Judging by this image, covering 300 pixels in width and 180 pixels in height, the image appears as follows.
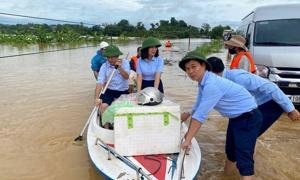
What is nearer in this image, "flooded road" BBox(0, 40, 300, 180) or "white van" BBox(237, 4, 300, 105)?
"flooded road" BBox(0, 40, 300, 180)

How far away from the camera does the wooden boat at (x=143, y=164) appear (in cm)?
344

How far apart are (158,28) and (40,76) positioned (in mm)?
50944

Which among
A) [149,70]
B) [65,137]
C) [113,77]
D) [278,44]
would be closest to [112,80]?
[113,77]

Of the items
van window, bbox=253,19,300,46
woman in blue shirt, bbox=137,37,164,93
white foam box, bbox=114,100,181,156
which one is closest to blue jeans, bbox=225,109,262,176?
white foam box, bbox=114,100,181,156

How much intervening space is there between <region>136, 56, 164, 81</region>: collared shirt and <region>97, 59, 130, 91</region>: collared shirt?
0.23 metres

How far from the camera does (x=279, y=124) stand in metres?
6.98

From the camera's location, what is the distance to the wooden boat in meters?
3.44

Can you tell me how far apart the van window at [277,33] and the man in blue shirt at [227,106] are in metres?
4.58

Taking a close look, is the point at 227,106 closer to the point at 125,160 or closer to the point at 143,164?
the point at 143,164

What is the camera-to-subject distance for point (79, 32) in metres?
42.9

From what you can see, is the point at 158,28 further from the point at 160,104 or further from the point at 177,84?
the point at 160,104

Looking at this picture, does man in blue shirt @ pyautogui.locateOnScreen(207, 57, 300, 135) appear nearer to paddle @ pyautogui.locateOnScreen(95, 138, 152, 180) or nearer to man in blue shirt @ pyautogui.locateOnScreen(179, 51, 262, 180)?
man in blue shirt @ pyautogui.locateOnScreen(179, 51, 262, 180)

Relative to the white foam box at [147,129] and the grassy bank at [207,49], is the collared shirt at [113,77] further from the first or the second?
the grassy bank at [207,49]

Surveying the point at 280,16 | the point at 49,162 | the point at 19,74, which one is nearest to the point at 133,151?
the point at 49,162
